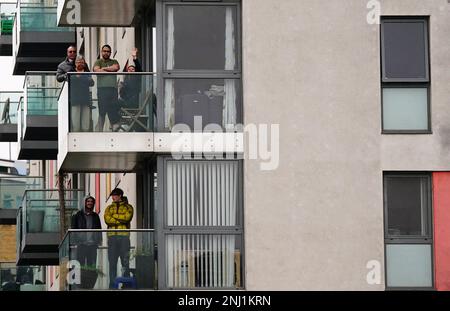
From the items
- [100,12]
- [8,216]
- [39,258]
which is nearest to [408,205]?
[100,12]

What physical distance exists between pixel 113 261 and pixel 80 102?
250cm

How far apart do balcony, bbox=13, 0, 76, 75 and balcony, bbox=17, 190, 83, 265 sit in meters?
3.38

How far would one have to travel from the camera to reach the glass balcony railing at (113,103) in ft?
103

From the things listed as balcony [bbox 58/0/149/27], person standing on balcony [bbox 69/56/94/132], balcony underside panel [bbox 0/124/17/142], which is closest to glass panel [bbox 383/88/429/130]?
balcony [bbox 58/0/149/27]

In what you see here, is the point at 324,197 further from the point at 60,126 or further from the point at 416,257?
the point at 60,126

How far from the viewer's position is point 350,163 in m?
31.0

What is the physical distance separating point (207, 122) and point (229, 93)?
0.58 meters

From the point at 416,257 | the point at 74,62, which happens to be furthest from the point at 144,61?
the point at 416,257

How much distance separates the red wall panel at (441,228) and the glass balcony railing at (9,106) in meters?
17.6

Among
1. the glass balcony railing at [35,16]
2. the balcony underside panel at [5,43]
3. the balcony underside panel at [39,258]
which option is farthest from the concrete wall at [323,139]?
the balcony underside panel at [5,43]

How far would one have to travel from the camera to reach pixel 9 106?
48.3 meters

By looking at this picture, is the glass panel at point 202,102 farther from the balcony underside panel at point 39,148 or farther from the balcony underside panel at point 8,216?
the balcony underside panel at point 8,216

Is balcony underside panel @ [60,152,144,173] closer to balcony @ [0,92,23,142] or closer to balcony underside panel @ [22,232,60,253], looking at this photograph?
balcony underside panel @ [22,232,60,253]

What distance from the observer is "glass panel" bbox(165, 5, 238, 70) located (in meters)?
31.5
